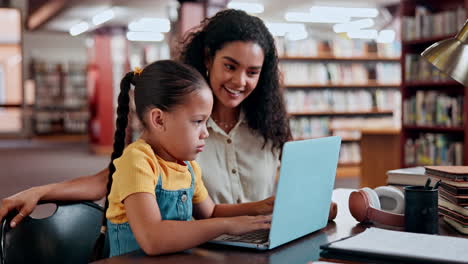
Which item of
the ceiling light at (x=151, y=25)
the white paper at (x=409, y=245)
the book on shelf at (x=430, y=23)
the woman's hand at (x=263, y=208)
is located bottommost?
the white paper at (x=409, y=245)

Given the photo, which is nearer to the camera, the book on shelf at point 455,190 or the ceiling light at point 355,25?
the book on shelf at point 455,190

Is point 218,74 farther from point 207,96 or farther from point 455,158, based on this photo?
point 455,158

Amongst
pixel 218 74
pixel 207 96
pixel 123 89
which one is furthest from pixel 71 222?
pixel 218 74

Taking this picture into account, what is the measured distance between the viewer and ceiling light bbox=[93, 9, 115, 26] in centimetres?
1044

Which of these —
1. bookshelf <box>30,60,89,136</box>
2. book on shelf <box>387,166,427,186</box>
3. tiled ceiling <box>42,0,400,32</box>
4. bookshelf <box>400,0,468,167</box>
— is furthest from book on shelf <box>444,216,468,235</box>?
bookshelf <box>30,60,89,136</box>

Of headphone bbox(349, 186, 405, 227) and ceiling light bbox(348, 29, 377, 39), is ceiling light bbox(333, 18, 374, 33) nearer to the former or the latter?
ceiling light bbox(348, 29, 377, 39)

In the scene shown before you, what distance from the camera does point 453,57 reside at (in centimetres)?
129

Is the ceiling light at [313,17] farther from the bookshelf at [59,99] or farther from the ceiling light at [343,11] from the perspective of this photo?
the bookshelf at [59,99]

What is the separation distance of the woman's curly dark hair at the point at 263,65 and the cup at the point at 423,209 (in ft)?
2.55

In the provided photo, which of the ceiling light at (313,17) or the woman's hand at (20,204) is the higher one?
the ceiling light at (313,17)

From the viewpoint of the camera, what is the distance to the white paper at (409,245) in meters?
0.96

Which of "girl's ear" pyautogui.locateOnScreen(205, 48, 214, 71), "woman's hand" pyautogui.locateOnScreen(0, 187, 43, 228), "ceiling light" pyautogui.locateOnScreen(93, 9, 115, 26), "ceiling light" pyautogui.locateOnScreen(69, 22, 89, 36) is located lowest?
"woman's hand" pyautogui.locateOnScreen(0, 187, 43, 228)

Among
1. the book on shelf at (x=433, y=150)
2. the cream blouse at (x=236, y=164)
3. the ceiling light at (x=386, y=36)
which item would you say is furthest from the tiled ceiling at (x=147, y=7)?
the cream blouse at (x=236, y=164)

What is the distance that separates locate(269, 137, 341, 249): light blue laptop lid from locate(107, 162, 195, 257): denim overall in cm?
26
